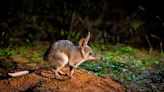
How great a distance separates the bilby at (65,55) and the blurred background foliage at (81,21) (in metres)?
3.90

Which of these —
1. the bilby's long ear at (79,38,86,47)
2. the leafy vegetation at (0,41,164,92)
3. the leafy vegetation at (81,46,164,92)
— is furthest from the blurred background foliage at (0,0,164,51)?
the bilby's long ear at (79,38,86,47)

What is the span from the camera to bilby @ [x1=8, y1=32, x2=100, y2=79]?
7.38 meters

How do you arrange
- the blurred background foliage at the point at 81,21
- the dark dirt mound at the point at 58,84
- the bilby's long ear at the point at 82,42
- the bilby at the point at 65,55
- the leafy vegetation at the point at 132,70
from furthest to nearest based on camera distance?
1. the blurred background foliage at the point at 81,21
2. the leafy vegetation at the point at 132,70
3. the bilby's long ear at the point at 82,42
4. the bilby at the point at 65,55
5. the dark dirt mound at the point at 58,84

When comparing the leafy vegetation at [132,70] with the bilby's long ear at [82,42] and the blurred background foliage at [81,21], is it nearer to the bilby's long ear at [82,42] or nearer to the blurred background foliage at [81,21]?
the bilby's long ear at [82,42]

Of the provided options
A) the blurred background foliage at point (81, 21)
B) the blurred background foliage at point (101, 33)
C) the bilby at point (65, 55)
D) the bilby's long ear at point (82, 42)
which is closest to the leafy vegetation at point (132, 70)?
the blurred background foliage at point (101, 33)

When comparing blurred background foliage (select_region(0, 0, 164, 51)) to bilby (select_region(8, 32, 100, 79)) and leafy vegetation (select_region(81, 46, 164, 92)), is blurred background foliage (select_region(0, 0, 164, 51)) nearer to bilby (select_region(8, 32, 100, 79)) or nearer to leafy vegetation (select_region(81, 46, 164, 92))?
leafy vegetation (select_region(81, 46, 164, 92))

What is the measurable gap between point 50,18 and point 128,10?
10.8ft

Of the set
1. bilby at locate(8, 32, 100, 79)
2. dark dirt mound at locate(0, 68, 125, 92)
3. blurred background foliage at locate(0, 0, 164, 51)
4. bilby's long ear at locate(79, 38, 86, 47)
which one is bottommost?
dark dirt mound at locate(0, 68, 125, 92)

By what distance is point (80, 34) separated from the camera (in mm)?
12141

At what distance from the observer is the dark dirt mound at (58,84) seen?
6.94 metres

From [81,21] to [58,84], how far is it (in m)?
6.09

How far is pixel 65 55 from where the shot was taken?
7.54m

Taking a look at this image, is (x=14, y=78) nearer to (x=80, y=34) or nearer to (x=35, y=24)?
(x=80, y=34)

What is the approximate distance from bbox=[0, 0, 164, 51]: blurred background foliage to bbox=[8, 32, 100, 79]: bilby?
12.8 ft
